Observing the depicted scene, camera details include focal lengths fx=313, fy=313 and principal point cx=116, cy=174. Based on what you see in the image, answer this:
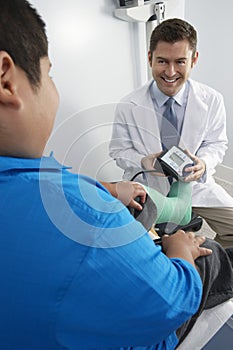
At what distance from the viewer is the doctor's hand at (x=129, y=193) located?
0.74m

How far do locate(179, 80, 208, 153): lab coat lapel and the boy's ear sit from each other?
92 centimetres

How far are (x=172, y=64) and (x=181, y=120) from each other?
0.22 metres

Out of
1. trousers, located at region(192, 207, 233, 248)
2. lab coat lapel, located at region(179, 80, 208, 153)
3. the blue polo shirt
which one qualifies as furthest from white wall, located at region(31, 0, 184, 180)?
the blue polo shirt

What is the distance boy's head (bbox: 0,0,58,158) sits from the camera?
0.38 metres

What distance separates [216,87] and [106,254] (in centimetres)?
177

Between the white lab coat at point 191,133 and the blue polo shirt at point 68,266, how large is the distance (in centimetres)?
75

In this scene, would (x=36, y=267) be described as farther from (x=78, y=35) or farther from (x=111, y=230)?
(x=78, y=35)

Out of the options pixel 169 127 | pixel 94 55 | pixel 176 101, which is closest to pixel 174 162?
pixel 169 127

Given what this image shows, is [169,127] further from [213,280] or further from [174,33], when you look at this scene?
[213,280]

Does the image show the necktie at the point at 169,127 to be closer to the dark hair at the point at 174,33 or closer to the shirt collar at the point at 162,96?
the shirt collar at the point at 162,96

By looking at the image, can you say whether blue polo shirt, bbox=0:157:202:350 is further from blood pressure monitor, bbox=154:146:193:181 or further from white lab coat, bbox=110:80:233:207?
white lab coat, bbox=110:80:233:207

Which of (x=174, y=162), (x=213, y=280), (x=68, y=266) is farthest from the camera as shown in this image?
(x=174, y=162)

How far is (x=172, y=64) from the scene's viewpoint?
1192mm

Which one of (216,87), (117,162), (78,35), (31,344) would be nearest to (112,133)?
(117,162)
